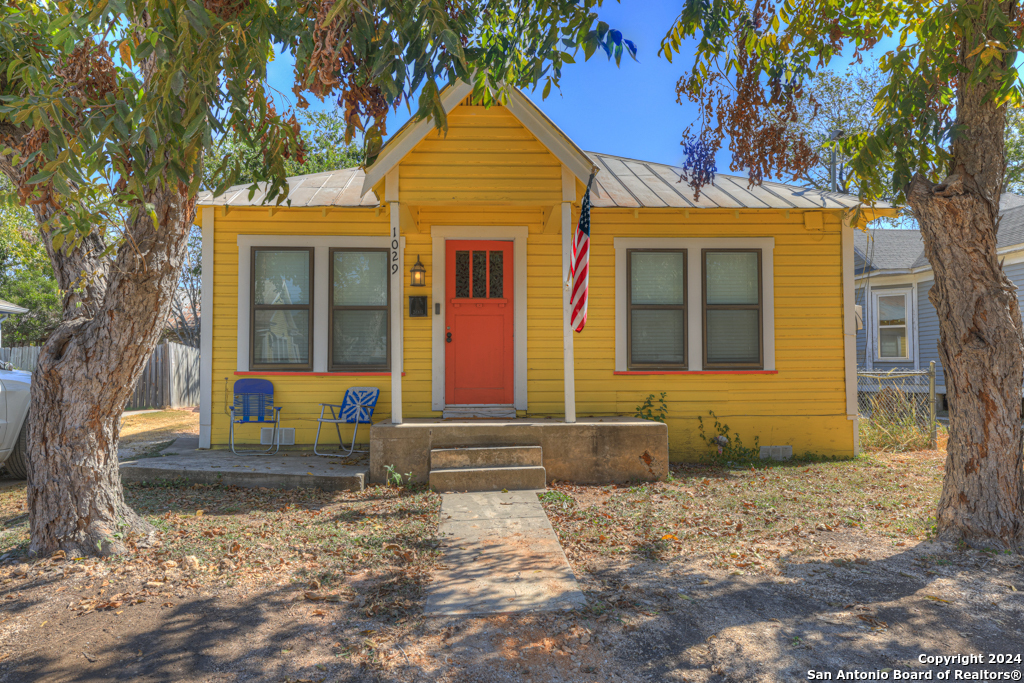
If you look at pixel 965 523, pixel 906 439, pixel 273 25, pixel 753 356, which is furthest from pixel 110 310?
pixel 906 439

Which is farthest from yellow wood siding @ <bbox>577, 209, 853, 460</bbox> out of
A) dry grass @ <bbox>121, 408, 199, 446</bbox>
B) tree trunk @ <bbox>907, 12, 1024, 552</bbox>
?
dry grass @ <bbox>121, 408, 199, 446</bbox>

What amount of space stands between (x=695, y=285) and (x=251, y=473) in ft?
19.0

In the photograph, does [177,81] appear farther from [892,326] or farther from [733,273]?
[892,326]

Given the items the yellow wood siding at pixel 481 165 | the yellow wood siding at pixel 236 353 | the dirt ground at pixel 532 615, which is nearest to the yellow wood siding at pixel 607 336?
the yellow wood siding at pixel 236 353

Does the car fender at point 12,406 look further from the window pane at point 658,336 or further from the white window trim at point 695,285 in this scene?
the window pane at point 658,336

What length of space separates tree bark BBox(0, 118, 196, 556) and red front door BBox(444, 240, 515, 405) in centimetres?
398

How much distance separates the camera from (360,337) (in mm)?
7703

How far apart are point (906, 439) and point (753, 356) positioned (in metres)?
2.86

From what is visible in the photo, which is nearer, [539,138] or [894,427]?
[539,138]

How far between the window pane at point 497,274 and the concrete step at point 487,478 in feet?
8.53

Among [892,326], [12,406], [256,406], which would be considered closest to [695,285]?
[256,406]

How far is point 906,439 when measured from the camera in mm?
8633

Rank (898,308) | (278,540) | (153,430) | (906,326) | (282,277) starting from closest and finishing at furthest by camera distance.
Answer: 1. (278,540)
2. (282,277)
3. (153,430)
4. (906,326)
5. (898,308)

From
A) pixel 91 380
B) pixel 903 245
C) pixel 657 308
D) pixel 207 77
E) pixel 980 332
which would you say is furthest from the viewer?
pixel 903 245
